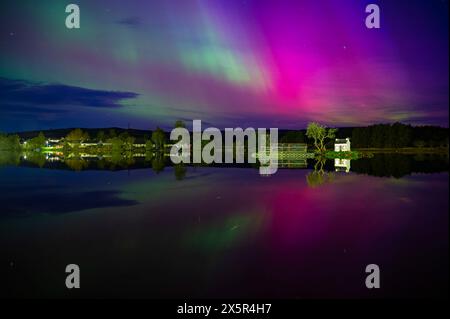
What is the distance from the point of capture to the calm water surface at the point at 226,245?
7.40m

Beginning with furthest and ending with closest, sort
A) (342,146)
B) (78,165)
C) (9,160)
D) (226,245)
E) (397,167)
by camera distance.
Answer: (342,146) < (9,160) < (78,165) < (397,167) < (226,245)

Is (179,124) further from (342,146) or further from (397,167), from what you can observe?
(397,167)

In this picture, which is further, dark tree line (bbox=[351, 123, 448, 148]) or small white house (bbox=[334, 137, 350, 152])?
dark tree line (bbox=[351, 123, 448, 148])

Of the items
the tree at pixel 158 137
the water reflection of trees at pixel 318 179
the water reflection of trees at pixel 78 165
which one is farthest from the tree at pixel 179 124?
the water reflection of trees at pixel 318 179

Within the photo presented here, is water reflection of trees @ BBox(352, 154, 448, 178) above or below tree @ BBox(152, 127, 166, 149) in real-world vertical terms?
below

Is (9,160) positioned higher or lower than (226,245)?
higher

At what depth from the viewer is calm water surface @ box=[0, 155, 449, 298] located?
7.40 m

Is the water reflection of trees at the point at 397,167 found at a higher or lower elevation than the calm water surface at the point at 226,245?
higher

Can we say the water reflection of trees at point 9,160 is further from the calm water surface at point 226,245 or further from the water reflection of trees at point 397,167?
the calm water surface at point 226,245

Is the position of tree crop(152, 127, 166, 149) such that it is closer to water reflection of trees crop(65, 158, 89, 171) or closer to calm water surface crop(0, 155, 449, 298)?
water reflection of trees crop(65, 158, 89, 171)

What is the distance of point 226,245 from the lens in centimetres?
994

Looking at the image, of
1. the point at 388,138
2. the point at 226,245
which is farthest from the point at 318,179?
the point at 388,138

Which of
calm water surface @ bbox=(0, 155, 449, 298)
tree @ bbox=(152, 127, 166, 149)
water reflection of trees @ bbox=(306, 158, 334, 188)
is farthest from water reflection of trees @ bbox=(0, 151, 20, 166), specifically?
tree @ bbox=(152, 127, 166, 149)
